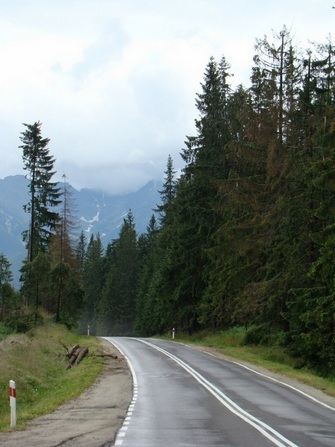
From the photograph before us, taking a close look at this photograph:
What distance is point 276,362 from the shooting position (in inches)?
1112

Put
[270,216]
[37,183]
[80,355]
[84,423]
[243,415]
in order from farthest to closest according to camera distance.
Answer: [37,183], [80,355], [270,216], [243,415], [84,423]

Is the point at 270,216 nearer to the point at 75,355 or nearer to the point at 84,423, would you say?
the point at 75,355

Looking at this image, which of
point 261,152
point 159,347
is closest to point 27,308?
point 159,347

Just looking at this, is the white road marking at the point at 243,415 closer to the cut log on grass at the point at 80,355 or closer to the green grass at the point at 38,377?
the green grass at the point at 38,377

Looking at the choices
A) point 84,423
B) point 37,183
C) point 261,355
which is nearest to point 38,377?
point 84,423

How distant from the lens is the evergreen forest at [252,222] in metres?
24.1

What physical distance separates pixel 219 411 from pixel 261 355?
17.1 meters

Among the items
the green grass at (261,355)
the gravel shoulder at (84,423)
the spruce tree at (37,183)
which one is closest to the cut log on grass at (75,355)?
the gravel shoulder at (84,423)

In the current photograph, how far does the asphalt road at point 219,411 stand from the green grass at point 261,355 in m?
1.33

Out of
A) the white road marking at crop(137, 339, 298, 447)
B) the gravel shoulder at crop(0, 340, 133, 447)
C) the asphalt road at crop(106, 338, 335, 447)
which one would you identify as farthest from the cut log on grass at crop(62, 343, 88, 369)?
the gravel shoulder at crop(0, 340, 133, 447)

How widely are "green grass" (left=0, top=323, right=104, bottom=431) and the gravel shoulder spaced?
532 millimetres

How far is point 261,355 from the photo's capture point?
101 feet

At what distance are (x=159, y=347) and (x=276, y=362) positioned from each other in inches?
414

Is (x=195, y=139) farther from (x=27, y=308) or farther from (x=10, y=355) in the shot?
(x=10, y=355)
